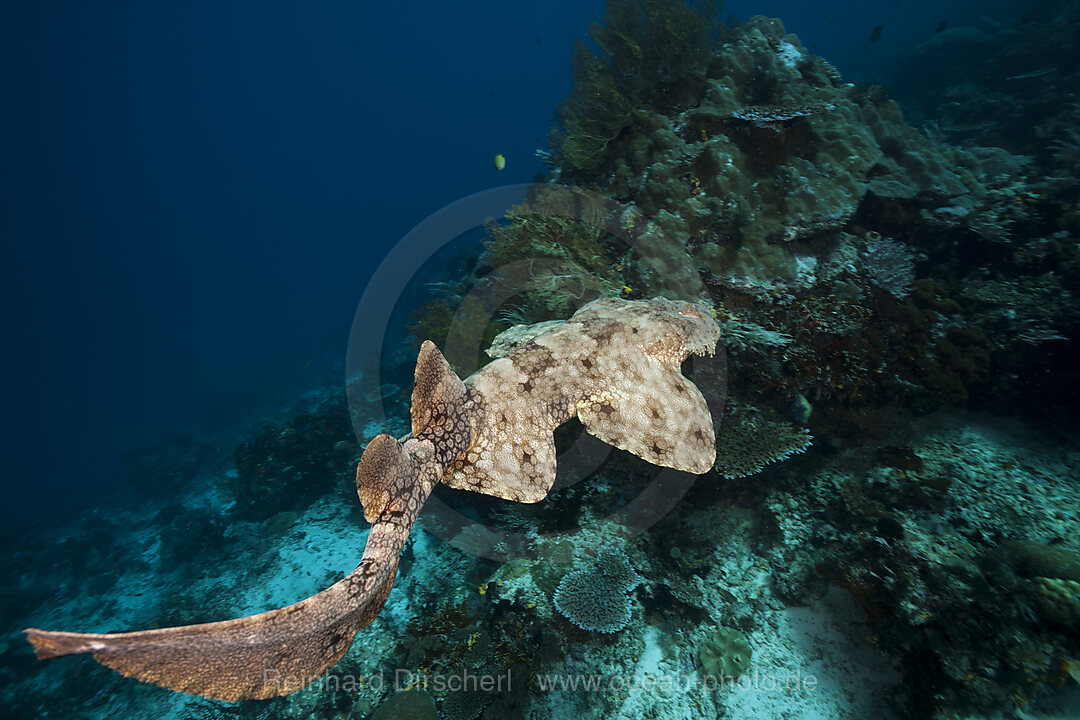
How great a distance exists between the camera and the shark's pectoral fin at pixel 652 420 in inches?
158

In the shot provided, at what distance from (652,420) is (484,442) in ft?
5.65

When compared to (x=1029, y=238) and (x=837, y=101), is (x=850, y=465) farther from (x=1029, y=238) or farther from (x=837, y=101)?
(x=837, y=101)

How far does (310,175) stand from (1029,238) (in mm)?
152476

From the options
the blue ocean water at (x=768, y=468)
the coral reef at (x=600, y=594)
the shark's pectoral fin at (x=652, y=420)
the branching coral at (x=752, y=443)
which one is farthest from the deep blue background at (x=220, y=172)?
the branching coral at (x=752, y=443)

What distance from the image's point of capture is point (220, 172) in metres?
107

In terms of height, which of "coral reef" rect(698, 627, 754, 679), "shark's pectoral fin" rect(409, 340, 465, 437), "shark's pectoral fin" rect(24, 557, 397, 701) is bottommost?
"coral reef" rect(698, 627, 754, 679)

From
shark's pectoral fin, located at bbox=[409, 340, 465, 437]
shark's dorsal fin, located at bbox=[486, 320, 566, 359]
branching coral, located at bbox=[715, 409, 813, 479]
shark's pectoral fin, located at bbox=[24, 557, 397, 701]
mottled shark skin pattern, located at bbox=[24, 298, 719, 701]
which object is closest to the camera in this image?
shark's pectoral fin, located at bbox=[24, 557, 397, 701]

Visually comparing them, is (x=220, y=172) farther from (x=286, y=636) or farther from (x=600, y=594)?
(x=286, y=636)

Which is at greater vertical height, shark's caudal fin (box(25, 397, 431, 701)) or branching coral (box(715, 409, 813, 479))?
shark's caudal fin (box(25, 397, 431, 701))

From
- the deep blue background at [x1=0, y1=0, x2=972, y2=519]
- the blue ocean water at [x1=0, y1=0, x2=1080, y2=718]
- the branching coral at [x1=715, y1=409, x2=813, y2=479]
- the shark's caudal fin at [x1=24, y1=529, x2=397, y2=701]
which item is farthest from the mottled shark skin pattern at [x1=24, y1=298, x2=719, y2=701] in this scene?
the deep blue background at [x1=0, y1=0, x2=972, y2=519]

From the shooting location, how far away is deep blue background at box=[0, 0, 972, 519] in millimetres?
46406

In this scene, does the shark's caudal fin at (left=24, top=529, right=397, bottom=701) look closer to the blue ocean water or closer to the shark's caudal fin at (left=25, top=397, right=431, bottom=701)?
the shark's caudal fin at (left=25, top=397, right=431, bottom=701)

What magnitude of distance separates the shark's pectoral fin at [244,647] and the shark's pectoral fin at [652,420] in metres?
2.49

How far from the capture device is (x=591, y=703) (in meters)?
4.61
